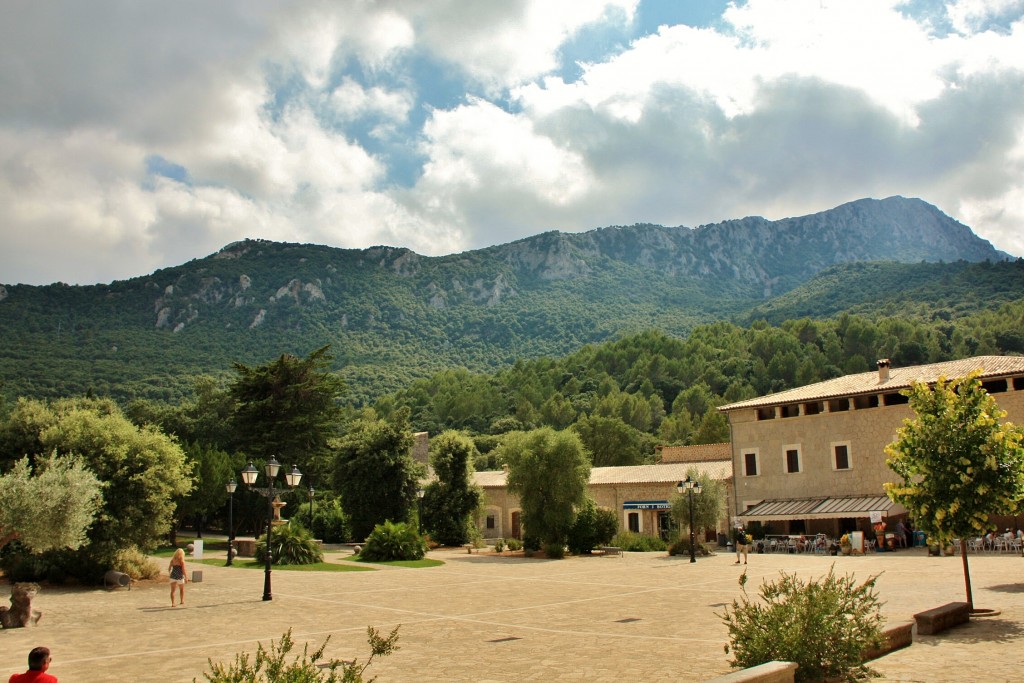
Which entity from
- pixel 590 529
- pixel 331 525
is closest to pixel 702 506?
pixel 590 529

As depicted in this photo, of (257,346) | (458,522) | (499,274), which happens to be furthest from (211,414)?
(499,274)

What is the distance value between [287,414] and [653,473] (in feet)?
86.9

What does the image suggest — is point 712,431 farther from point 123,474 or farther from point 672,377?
point 123,474

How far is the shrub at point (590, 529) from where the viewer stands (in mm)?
35688

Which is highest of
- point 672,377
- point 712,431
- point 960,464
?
point 672,377

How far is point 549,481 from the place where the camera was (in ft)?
116

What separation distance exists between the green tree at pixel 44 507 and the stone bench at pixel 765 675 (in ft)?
55.6

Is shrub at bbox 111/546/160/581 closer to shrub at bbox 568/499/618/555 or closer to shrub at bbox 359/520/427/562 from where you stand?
shrub at bbox 359/520/427/562

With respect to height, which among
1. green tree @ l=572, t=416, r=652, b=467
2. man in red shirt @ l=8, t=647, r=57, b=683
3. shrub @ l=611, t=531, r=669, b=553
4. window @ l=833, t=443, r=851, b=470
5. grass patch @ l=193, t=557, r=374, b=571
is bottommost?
shrub @ l=611, t=531, r=669, b=553

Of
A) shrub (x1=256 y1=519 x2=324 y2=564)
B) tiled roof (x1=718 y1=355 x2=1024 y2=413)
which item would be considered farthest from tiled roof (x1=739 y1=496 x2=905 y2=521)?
shrub (x1=256 y1=519 x2=324 y2=564)

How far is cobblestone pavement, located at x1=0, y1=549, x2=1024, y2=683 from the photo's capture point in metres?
9.70

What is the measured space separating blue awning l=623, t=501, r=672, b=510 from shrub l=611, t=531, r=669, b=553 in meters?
4.61

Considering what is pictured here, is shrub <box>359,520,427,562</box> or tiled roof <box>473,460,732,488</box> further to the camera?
tiled roof <box>473,460,732,488</box>

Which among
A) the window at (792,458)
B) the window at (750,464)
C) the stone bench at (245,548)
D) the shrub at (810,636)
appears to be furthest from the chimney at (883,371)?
the shrub at (810,636)
